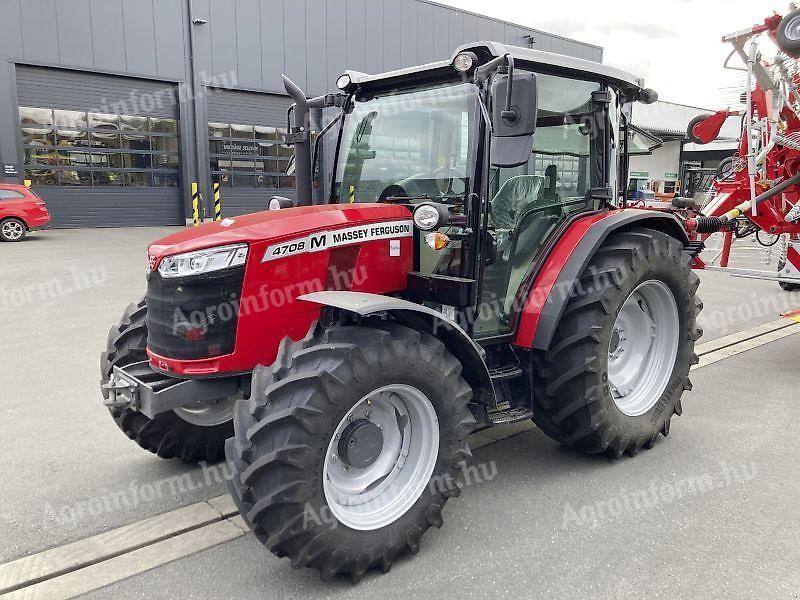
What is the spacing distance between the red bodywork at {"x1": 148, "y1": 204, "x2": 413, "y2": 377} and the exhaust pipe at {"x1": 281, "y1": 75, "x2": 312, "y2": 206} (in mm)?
958

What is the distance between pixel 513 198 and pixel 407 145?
66cm

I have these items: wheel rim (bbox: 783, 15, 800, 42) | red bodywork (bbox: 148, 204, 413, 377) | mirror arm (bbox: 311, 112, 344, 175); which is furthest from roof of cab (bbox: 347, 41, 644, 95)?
wheel rim (bbox: 783, 15, 800, 42)

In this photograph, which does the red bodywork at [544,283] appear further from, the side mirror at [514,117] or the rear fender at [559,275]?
the side mirror at [514,117]

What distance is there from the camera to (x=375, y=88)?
3.72 meters

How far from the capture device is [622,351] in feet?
13.6

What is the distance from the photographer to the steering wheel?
3.33m

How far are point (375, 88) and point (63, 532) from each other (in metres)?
2.86

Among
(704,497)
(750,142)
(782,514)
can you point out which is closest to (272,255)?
(704,497)

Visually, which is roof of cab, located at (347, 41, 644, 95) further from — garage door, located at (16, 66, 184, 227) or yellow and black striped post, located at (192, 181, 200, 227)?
garage door, located at (16, 66, 184, 227)

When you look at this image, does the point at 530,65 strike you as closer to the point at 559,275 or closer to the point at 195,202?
the point at 559,275

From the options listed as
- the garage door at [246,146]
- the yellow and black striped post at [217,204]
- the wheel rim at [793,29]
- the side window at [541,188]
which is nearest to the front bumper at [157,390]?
the side window at [541,188]

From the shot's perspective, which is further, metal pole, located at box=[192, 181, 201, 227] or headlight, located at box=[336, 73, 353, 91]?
metal pole, located at box=[192, 181, 201, 227]

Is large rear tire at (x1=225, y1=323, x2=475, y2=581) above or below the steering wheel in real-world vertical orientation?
below

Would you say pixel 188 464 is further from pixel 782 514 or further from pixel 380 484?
pixel 782 514
